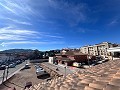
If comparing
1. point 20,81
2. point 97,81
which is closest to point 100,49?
point 20,81

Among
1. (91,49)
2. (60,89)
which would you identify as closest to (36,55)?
(91,49)

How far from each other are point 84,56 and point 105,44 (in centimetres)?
3138

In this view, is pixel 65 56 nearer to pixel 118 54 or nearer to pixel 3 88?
pixel 118 54

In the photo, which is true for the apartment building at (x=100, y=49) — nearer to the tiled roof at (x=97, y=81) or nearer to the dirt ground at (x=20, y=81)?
the dirt ground at (x=20, y=81)

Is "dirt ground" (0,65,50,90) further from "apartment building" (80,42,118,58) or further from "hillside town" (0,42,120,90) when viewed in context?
"apartment building" (80,42,118,58)

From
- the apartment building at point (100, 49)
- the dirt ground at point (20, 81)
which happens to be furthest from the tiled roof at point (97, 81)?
the apartment building at point (100, 49)

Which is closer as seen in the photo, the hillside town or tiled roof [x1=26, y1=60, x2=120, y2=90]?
tiled roof [x1=26, y1=60, x2=120, y2=90]

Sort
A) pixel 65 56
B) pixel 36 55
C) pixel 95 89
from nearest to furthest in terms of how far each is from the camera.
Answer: pixel 95 89 < pixel 65 56 < pixel 36 55

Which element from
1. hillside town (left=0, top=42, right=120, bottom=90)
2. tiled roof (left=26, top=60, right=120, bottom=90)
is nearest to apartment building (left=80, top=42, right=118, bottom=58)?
hillside town (left=0, top=42, right=120, bottom=90)

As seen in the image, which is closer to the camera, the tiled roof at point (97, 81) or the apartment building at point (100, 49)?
the tiled roof at point (97, 81)

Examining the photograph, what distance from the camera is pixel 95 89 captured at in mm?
2797

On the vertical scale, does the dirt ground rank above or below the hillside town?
below

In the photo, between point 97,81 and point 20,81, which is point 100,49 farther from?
point 97,81

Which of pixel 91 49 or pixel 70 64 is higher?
pixel 91 49
